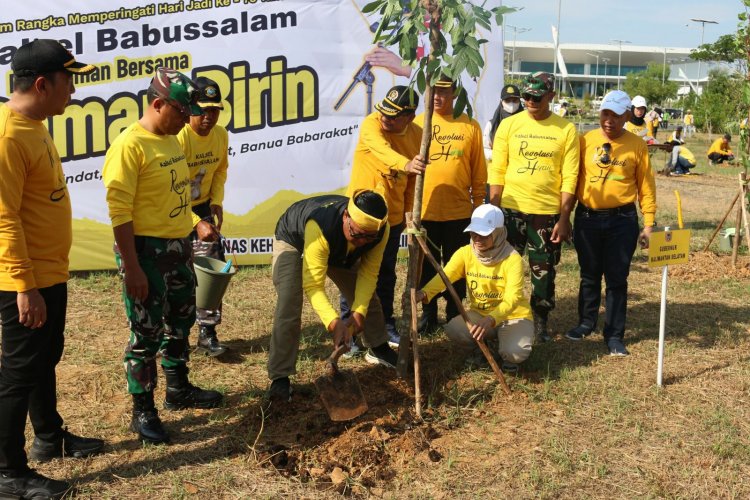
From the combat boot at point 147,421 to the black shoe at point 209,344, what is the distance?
51.6 inches

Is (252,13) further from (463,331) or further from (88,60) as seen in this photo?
(463,331)

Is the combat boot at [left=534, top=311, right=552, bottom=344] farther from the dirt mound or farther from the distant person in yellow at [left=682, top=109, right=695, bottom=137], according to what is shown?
the distant person in yellow at [left=682, top=109, right=695, bottom=137]

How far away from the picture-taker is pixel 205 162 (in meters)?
5.15

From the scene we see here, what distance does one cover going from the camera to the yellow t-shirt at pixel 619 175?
5293mm

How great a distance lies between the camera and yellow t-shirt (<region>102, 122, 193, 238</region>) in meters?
3.62

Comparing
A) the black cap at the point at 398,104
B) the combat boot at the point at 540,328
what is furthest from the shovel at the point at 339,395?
the combat boot at the point at 540,328

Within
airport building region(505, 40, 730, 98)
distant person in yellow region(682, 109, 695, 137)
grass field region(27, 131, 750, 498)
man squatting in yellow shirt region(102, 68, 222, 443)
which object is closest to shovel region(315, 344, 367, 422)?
grass field region(27, 131, 750, 498)

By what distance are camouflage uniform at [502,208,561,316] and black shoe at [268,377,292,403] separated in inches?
81.1

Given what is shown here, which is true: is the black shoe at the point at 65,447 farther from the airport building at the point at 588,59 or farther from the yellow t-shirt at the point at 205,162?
the airport building at the point at 588,59

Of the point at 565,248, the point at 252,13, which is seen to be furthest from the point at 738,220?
the point at 252,13

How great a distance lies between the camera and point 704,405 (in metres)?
4.55

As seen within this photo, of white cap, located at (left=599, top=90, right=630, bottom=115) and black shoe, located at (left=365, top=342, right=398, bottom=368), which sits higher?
white cap, located at (left=599, top=90, right=630, bottom=115)

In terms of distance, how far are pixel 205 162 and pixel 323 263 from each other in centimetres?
158

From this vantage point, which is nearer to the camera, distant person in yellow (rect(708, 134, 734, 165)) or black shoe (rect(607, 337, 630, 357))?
black shoe (rect(607, 337, 630, 357))
